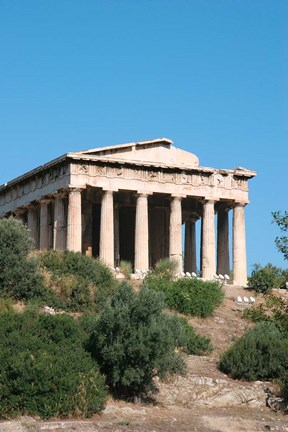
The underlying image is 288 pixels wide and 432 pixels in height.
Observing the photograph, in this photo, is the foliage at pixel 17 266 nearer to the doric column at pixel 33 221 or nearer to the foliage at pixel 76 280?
the foliage at pixel 76 280

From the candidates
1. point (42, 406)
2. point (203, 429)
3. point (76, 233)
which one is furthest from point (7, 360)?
point (76, 233)

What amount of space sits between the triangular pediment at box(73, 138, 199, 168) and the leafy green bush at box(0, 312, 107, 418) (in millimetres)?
19733

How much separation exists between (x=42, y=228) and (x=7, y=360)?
2414cm

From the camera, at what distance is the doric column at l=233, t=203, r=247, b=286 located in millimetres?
46531

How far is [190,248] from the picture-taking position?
52.0 metres

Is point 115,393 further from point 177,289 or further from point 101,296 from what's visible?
point 177,289

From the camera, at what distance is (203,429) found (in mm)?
23219

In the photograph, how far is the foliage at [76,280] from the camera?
3412 cm

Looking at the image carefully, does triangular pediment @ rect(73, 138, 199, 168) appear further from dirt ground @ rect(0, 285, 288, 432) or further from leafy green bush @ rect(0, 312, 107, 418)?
leafy green bush @ rect(0, 312, 107, 418)

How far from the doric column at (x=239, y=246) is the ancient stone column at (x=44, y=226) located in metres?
9.96

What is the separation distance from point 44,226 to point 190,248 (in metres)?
9.08

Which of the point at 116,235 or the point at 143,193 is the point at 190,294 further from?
the point at 116,235

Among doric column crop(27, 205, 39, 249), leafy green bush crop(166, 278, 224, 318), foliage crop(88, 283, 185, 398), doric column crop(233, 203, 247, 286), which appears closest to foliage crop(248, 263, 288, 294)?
doric column crop(233, 203, 247, 286)

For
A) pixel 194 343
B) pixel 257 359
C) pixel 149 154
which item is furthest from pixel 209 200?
pixel 257 359
